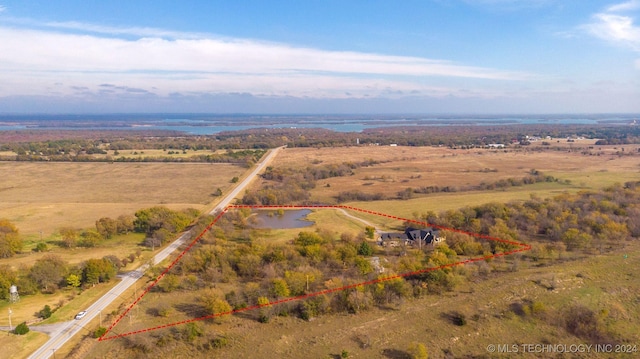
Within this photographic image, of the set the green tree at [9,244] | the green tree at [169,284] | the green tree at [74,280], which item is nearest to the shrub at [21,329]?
the green tree at [74,280]

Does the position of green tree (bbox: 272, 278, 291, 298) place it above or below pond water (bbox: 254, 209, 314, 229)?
above

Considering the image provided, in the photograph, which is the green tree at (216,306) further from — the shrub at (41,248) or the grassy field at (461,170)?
the grassy field at (461,170)

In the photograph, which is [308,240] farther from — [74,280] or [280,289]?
[74,280]

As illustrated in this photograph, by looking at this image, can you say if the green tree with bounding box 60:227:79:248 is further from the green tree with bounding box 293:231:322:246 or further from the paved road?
the green tree with bounding box 293:231:322:246

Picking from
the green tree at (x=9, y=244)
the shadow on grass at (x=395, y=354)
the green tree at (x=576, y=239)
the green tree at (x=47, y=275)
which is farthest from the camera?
the green tree at (x=576, y=239)

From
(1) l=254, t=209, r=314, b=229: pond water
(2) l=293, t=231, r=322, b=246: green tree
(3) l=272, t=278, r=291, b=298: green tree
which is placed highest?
(2) l=293, t=231, r=322, b=246: green tree

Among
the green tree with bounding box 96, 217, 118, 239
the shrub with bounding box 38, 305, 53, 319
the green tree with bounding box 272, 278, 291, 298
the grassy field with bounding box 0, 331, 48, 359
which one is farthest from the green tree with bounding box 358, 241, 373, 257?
the green tree with bounding box 96, 217, 118, 239

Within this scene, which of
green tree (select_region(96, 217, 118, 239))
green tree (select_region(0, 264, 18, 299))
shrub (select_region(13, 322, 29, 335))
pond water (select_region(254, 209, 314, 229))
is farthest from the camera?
pond water (select_region(254, 209, 314, 229))
